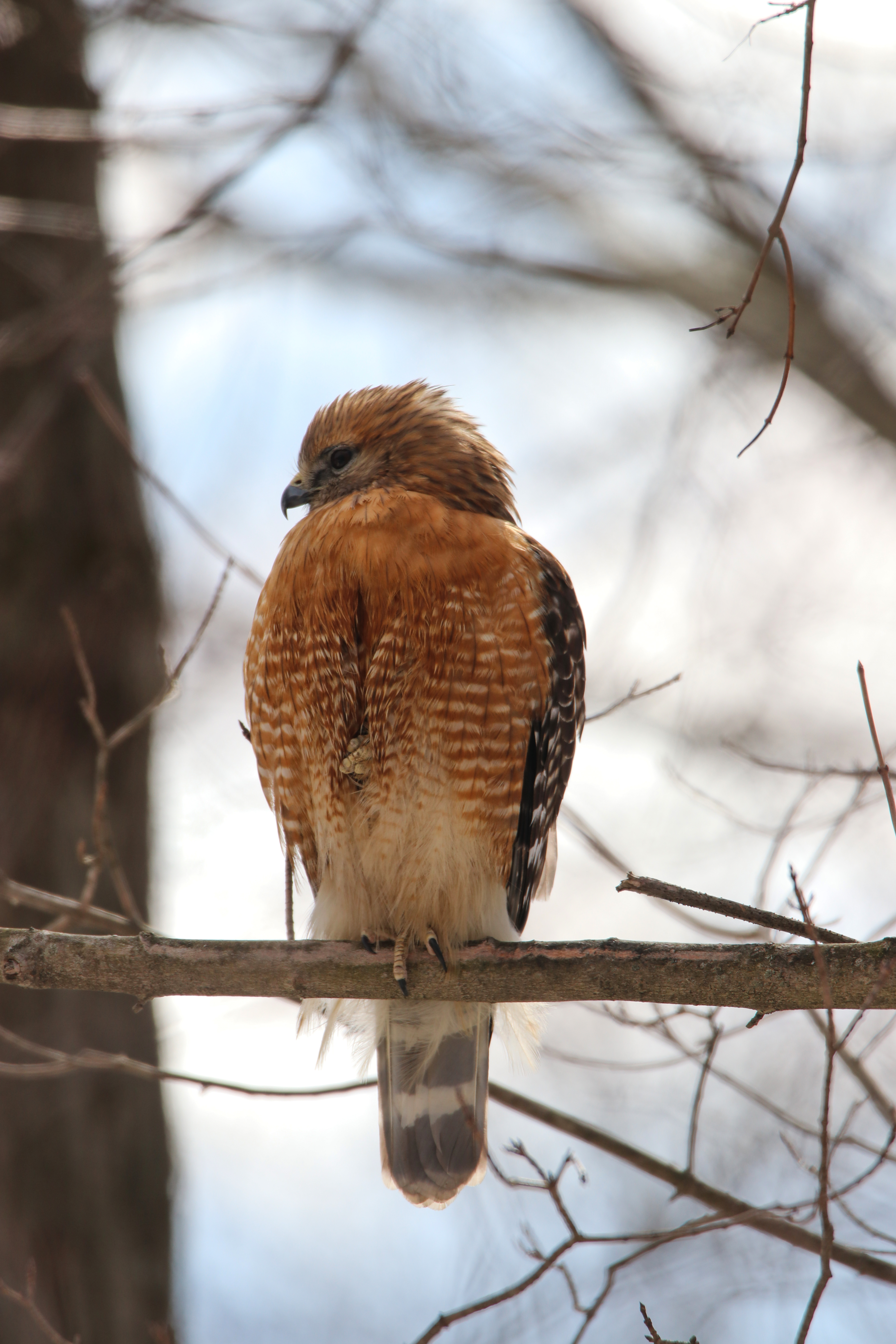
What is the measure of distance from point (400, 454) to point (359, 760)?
1276mm

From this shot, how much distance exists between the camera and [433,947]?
3.61 meters

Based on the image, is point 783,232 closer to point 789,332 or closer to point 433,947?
point 789,332

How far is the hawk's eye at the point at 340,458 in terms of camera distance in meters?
4.39

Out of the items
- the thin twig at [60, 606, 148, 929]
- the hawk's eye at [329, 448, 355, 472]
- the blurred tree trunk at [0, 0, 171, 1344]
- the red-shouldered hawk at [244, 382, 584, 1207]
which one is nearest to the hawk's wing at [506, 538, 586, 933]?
the red-shouldered hawk at [244, 382, 584, 1207]

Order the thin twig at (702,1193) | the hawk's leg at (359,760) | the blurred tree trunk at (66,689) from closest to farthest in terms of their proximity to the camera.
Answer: the thin twig at (702,1193) < the hawk's leg at (359,760) < the blurred tree trunk at (66,689)

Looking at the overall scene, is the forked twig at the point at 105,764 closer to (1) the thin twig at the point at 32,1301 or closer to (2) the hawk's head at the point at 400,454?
(2) the hawk's head at the point at 400,454

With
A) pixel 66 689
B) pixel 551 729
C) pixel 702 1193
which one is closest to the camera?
pixel 702 1193

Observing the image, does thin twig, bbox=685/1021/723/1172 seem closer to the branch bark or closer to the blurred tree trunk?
the branch bark

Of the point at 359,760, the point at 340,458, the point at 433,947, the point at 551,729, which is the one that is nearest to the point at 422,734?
the point at 359,760

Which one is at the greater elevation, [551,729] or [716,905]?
[551,729]

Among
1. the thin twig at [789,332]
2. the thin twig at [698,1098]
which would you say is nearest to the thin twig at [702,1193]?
the thin twig at [698,1098]

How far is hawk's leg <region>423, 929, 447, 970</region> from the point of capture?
140 inches

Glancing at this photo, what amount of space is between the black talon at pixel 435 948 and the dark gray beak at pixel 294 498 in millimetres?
1678

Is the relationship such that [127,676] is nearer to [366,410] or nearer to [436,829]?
[366,410]
